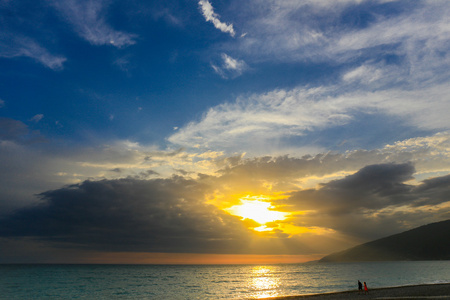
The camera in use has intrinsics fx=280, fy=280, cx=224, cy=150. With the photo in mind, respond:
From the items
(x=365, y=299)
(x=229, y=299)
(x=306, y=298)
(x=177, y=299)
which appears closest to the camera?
(x=365, y=299)

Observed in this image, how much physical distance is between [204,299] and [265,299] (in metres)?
15.1

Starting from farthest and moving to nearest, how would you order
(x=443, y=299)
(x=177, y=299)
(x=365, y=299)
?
1. (x=177, y=299)
2. (x=365, y=299)
3. (x=443, y=299)

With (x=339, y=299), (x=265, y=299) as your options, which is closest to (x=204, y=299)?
(x=265, y=299)

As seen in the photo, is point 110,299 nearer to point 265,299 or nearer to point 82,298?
point 82,298

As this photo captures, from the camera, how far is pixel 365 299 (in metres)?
46.2

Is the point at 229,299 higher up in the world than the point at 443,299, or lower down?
lower down

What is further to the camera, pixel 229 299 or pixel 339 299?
pixel 229 299

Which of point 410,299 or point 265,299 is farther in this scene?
point 265,299

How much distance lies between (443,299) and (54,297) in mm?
84558

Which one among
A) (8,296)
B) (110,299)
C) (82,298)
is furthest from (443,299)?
(8,296)

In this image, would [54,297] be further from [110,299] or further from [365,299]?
[365,299]

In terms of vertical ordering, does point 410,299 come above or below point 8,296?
above

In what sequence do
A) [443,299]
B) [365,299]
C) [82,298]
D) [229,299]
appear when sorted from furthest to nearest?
1. [82,298]
2. [229,299]
3. [365,299]
4. [443,299]

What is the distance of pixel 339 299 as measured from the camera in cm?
4844
